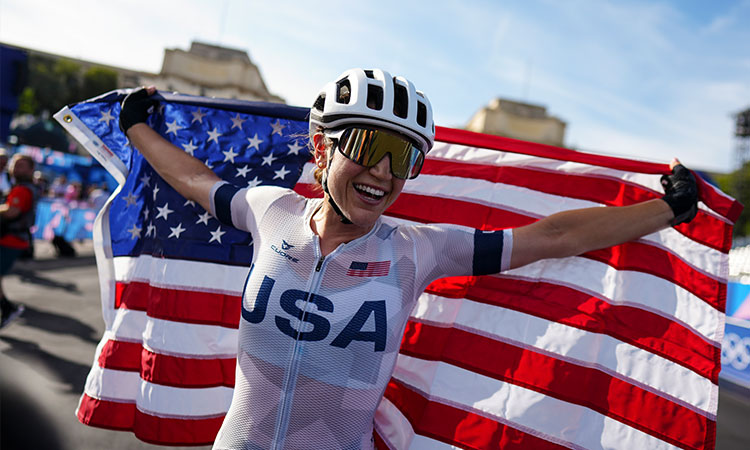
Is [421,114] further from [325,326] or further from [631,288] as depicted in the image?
[631,288]

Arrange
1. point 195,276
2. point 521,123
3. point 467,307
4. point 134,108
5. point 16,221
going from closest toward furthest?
1. point 467,307
2. point 134,108
3. point 195,276
4. point 16,221
5. point 521,123

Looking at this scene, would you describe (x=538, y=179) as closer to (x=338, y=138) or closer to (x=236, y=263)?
(x=338, y=138)

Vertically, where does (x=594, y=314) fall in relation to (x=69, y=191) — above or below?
below

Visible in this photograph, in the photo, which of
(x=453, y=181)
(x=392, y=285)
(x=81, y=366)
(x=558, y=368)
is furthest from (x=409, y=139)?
(x=81, y=366)

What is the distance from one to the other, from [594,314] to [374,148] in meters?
1.50

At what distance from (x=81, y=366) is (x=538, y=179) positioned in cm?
566

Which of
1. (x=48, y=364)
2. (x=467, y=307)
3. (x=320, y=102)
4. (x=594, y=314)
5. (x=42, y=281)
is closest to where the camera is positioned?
(x=320, y=102)

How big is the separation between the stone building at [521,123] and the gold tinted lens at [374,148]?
215 ft

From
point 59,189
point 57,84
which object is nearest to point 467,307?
point 59,189

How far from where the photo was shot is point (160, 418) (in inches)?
107

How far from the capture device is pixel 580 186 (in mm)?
2820

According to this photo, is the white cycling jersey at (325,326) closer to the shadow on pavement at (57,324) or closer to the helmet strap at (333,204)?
the helmet strap at (333,204)

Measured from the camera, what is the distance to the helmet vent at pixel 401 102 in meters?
2.07

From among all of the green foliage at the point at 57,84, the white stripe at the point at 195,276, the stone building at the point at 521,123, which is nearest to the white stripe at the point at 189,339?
the white stripe at the point at 195,276
